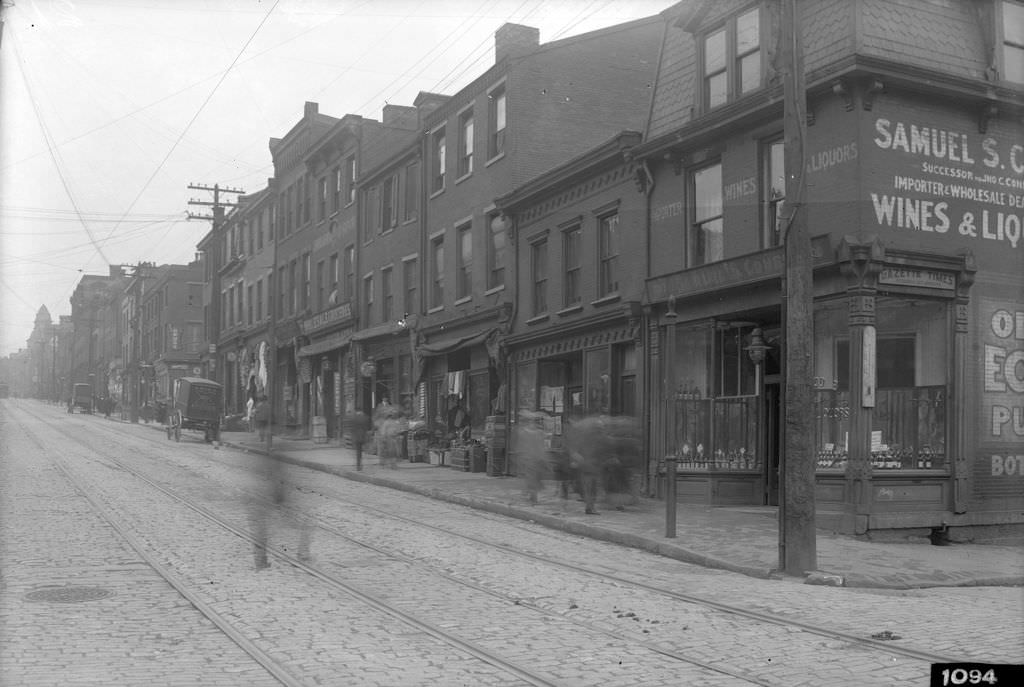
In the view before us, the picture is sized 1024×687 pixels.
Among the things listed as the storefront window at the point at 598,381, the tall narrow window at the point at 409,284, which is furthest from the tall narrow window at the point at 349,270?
the storefront window at the point at 598,381

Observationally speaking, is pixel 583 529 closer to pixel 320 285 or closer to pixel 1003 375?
pixel 1003 375

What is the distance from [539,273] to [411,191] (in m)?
9.84

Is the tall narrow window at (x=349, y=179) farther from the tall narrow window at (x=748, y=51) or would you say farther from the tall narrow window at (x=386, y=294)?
the tall narrow window at (x=748, y=51)

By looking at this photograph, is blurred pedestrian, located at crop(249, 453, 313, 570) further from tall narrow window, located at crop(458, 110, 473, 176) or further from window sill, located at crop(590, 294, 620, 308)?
tall narrow window, located at crop(458, 110, 473, 176)

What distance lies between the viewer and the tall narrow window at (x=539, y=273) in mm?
24527

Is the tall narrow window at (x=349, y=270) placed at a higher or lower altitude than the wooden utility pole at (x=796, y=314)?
higher

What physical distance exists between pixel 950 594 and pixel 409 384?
2313 centimetres

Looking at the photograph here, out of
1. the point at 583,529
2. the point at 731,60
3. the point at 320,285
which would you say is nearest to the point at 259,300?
the point at 320,285

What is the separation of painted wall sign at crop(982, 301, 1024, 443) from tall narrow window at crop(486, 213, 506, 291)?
13.0 meters

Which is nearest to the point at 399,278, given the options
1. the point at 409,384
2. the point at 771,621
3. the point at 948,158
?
the point at 409,384

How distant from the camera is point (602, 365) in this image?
21797 mm

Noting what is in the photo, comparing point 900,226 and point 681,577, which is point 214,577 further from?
point 900,226

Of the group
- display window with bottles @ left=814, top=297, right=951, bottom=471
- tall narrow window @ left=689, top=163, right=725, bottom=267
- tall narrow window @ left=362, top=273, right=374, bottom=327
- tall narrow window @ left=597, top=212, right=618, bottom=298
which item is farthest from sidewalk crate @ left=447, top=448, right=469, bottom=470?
display window with bottles @ left=814, top=297, right=951, bottom=471

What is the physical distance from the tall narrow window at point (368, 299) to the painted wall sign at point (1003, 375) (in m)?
23.2
